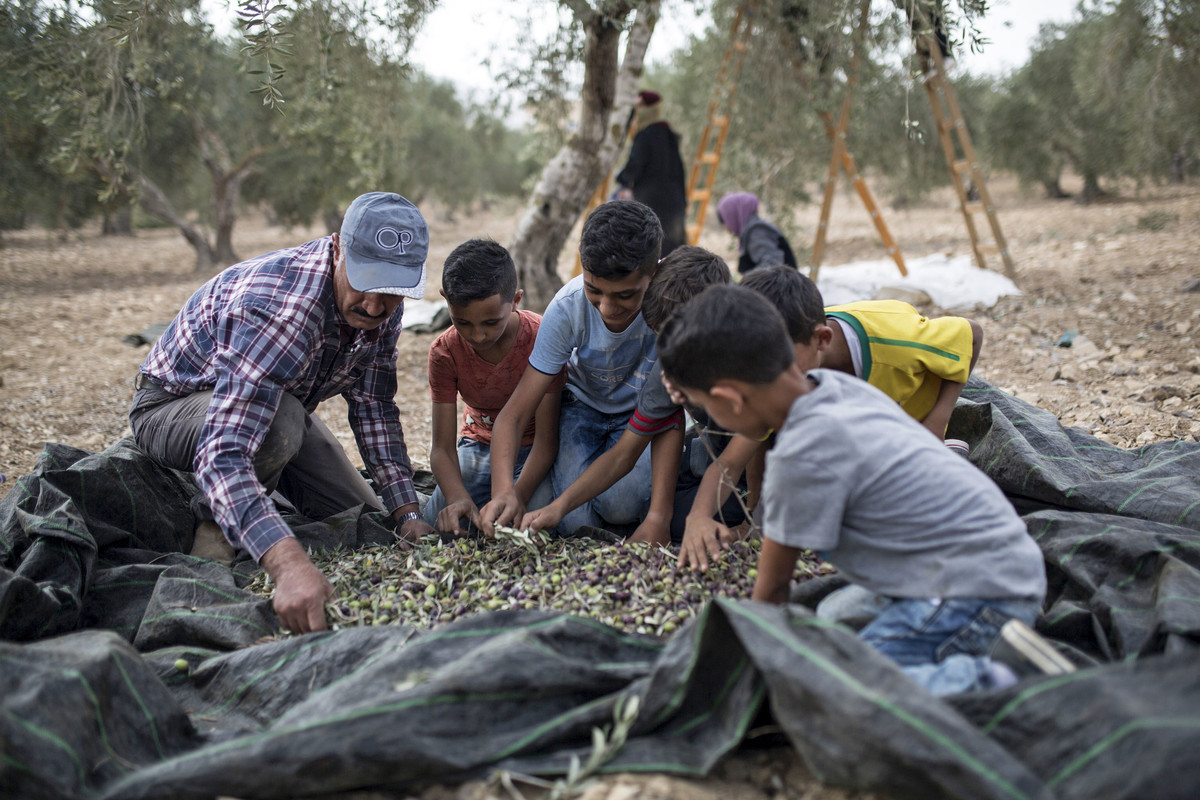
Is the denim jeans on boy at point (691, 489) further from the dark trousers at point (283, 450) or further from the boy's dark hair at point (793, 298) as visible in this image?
the dark trousers at point (283, 450)

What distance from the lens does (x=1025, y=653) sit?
1687 mm

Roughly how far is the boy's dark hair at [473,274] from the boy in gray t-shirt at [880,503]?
1130 millimetres

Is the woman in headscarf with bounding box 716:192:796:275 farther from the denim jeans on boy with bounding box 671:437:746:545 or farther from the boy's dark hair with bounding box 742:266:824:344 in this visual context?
the boy's dark hair with bounding box 742:266:824:344

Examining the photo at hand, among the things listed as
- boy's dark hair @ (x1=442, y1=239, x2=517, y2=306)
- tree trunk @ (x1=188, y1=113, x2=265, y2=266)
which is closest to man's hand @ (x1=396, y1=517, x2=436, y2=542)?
boy's dark hair @ (x1=442, y1=239, x2=517, y2=306)

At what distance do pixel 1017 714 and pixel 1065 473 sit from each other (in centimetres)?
173

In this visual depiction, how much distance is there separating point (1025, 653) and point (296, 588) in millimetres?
1846

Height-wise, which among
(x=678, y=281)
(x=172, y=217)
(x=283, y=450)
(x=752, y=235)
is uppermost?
(x=172, y=217)

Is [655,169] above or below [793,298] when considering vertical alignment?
above

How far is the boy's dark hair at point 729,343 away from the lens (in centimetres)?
182

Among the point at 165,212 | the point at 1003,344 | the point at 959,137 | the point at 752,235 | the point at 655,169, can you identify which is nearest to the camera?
the point at 1003,344

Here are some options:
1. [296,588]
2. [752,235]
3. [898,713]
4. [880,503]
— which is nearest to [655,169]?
[752,235]

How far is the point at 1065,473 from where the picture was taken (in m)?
2.97

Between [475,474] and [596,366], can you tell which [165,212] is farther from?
[596,366]

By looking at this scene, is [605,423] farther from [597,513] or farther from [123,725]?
[123,725]
